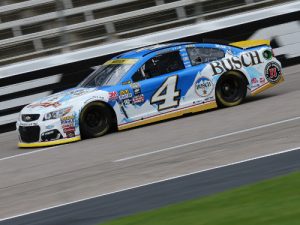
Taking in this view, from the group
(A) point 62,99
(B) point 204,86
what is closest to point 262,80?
(B) point 204,86

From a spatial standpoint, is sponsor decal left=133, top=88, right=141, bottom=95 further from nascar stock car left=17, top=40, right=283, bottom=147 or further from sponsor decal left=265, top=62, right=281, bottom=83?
sponsor decal left=265, top=62, right=281, bottom=83

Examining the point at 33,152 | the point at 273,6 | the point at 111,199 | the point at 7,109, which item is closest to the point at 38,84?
the point at 7,109

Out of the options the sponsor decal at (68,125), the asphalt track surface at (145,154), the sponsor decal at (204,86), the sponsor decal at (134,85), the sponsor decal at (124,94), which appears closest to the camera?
the asphalt track surface at (145,154)

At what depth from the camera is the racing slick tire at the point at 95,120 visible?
1358 cm

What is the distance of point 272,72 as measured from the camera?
15.0m

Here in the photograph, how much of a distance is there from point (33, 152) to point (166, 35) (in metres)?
5.85

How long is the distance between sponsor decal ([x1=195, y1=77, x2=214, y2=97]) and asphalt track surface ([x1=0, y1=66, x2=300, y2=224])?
15.6 inches

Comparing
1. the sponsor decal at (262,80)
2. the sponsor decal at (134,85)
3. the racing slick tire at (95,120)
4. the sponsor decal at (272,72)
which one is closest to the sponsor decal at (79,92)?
the racing slick tire at (95,120)

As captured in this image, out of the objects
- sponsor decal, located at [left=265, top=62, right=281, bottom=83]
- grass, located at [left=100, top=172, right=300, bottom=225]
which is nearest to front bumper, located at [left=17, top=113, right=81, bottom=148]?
sponsor decal, located at [left=265, top=62, right=281, bottom=83]

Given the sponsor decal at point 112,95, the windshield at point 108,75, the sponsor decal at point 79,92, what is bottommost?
the sponsor decal at point 112,95

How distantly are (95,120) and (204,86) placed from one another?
6.67 feet

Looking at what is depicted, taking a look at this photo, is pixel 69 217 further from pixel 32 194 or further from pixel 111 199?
pixel 32 194

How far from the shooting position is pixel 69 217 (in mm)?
8289

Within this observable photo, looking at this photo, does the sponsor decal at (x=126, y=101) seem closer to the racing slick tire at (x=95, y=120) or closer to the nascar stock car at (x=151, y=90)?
the nascar stock car at (x=151, y=90)
